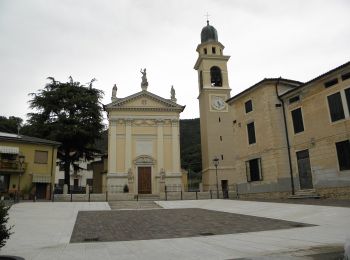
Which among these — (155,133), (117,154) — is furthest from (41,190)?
(155,133)

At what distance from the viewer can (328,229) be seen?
11164mm

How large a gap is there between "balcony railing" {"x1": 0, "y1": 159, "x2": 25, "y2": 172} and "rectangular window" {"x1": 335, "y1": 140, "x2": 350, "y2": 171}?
26.1m

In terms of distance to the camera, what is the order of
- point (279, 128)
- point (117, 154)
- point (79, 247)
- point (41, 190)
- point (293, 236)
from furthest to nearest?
point (117, 154) < point (41, 190) < point (279, 128) < point (293, 236) < point (79, 247)

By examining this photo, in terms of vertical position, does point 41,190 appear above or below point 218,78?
below

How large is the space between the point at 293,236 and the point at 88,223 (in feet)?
28.8

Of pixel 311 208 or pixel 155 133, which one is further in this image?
pixel 155 133

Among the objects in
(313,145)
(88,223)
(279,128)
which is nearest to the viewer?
(88,223)

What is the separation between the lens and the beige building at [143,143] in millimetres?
39250

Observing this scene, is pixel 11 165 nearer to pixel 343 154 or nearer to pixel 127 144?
pixel 127 144

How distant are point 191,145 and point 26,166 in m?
47.9

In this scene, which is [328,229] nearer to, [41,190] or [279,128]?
[279,128]

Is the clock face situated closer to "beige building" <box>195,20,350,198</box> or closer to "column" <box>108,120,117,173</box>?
"beige building" <box>195,20,350,198</box>

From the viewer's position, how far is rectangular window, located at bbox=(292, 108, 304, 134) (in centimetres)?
2422

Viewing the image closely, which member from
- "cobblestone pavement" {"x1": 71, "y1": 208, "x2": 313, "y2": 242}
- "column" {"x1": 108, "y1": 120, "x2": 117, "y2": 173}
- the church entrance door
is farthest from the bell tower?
"cobblestone pavement" {"x1": 71, "y1": 208, "x2": 313, "y2": 242}
